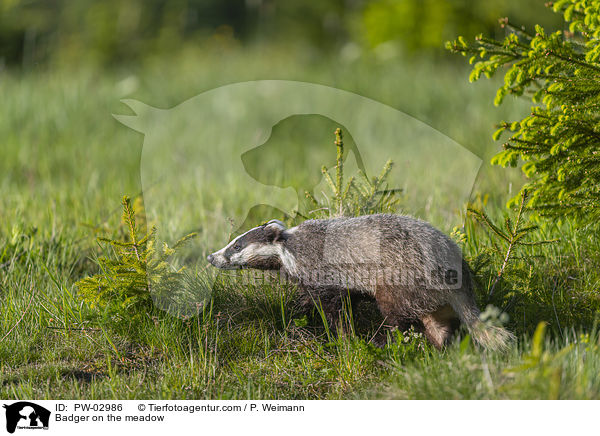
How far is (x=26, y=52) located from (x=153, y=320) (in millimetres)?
12081

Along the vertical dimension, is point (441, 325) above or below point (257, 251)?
below

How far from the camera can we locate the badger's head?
3762 mm

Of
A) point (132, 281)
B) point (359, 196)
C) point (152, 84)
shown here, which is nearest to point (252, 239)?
point (132, 281)

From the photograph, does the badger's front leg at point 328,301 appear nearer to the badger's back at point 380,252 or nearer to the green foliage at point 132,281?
the badger's back at point 380,252

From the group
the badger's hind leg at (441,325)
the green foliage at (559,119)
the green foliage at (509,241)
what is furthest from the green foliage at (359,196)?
the badger's hind leg at (441,325)

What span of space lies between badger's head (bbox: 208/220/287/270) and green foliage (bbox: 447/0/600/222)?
4.46 ft

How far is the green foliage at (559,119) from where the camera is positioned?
3586 mm

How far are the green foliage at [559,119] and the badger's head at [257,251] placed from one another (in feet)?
4.46

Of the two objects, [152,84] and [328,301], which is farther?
[152,84]

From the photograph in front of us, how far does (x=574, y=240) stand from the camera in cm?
430

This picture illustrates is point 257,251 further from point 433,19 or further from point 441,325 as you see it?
point 433,19
